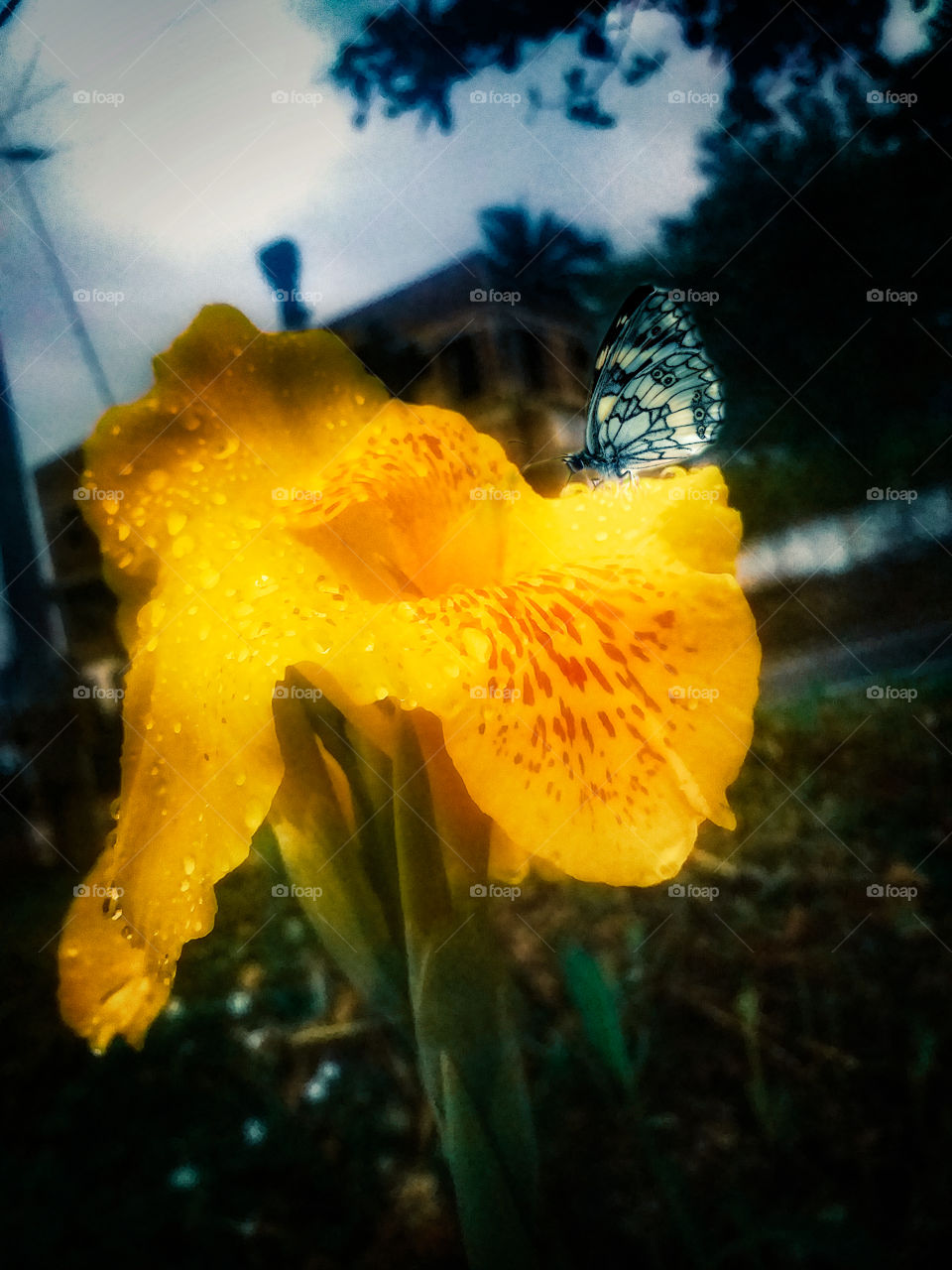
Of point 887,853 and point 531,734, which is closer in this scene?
point 531,734

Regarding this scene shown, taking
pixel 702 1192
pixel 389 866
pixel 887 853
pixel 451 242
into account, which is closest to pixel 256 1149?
pixel 389 866

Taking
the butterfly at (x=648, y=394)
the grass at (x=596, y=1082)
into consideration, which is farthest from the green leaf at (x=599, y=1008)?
the butterfly at (x=648, y=394)

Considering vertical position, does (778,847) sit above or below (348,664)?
below

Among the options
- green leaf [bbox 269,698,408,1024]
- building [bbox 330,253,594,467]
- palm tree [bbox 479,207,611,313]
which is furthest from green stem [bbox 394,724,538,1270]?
palm tree [bbox 479,207,611,313]

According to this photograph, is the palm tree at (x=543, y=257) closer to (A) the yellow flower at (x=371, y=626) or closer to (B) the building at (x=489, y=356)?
(B) the building at (x=489, y=356)

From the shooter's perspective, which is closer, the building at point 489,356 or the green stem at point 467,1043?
the green stem at point 467,1043

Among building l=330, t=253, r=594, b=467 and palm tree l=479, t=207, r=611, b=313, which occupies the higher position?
palm tree l=479, t=207, r=611, b=313

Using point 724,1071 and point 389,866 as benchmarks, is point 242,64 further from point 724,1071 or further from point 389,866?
point 724,1071

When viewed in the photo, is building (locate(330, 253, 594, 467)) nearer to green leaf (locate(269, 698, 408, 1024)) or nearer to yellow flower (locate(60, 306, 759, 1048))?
yellow flower (locate(60, 306, 759, 1048))
